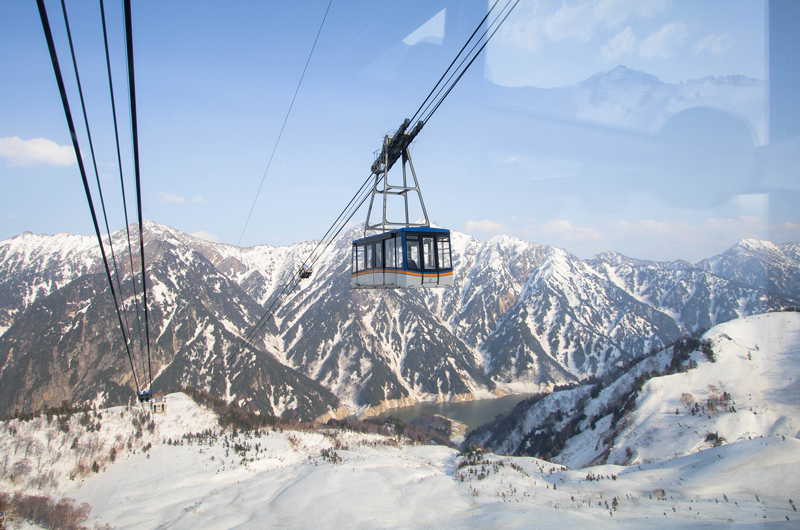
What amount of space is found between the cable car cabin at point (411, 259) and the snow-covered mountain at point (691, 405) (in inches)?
1687

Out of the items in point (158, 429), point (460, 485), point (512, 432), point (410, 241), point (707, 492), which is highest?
point (410, 241)

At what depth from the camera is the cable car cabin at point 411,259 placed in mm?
18781

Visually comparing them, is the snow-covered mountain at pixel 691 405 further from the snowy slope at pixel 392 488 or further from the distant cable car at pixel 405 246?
the distant cable car at pixel 405 246

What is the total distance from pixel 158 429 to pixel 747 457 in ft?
297

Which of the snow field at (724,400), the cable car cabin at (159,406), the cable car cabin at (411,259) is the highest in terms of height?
the cable car cabin at (411,259)

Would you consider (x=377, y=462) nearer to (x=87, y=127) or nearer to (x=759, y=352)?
(x=87, y=127)

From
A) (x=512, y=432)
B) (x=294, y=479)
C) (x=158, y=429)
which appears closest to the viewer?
(x=294, y=479)

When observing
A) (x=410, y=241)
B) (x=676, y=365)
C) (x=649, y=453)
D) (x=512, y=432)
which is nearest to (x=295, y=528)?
(x=410, y=241)

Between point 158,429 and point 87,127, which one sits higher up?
point 87,127

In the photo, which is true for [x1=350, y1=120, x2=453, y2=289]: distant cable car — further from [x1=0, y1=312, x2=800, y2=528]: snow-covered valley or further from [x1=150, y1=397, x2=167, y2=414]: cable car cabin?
[x1=150, y1=397, x2=167, y2=414]: cable car cabin

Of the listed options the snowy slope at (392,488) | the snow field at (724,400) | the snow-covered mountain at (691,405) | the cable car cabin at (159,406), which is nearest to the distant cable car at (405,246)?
the snowy slope at (392,488)

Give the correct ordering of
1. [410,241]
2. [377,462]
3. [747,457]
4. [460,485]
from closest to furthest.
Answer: [410,241] → [747,457] → [460,485] → [377,462]

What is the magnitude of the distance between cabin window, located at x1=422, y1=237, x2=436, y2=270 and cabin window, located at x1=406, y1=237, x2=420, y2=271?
0.37m

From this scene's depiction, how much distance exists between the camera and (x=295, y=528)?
27812 millimetres
